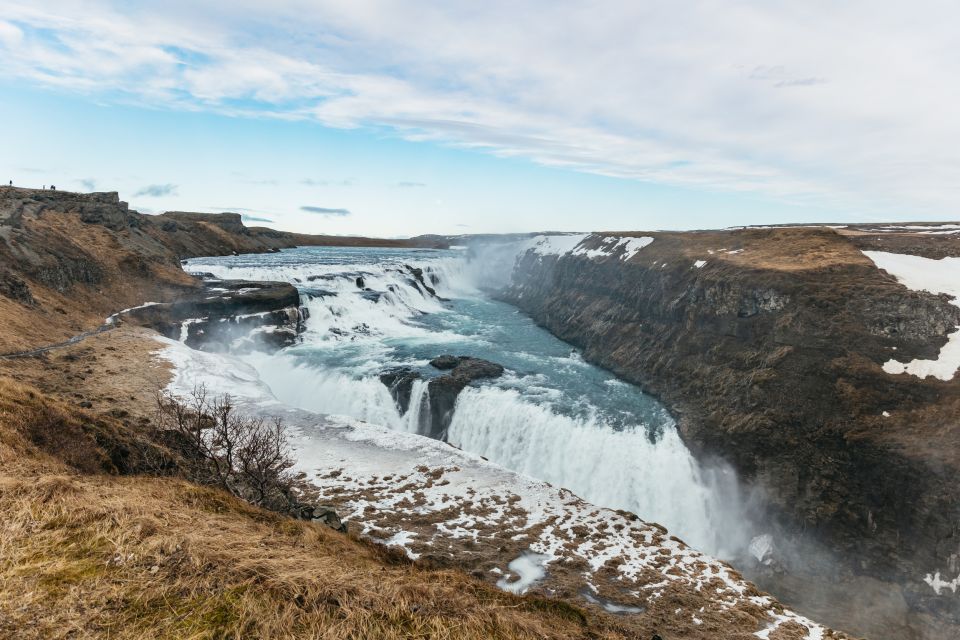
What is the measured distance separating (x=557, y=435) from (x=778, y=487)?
10.6 meters

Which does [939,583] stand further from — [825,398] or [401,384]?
[401,384]

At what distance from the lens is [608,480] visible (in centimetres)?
2420

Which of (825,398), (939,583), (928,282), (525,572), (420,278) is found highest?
(928,282)

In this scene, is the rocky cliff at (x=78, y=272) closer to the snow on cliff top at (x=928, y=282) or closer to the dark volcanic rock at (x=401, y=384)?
the dark volcanic rock at (x=401, y=384)

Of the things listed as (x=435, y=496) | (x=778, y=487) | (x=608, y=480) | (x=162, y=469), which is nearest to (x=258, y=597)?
(x=162, y=469)

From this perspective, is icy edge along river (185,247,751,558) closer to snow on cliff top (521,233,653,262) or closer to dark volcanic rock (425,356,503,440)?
dark volcanic rock (425,356,503,440)

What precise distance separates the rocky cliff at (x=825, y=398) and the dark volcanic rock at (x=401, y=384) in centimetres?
1644

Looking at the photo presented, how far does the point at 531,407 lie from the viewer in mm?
27797

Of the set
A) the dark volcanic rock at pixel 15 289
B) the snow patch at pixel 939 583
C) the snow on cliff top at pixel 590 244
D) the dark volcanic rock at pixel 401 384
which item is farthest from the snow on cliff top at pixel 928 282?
the dark volcanic rock at pixel 15 289

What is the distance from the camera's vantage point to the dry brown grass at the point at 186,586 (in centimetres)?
501

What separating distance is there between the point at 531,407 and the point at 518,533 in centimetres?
1216

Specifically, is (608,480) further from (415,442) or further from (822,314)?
(822,314)

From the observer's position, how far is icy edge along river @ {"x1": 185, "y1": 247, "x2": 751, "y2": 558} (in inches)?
922

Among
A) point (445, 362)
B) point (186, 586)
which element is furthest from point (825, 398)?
point (186, 586)
